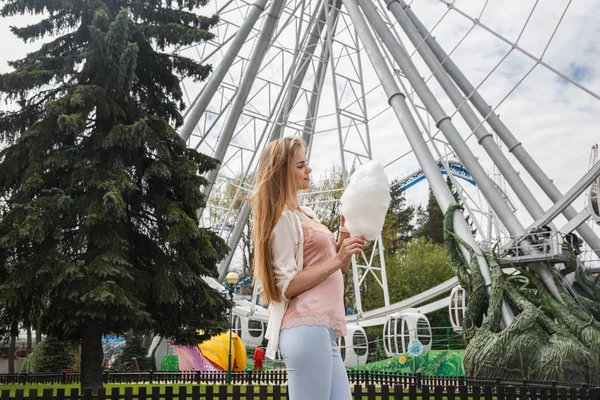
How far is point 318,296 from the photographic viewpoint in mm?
2586

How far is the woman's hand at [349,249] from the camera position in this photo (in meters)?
2.54

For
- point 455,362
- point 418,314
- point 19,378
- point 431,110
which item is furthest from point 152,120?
→ point 418,314

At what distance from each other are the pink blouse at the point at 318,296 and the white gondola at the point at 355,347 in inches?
829

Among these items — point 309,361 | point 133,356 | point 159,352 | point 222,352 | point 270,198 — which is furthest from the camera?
point 159,352

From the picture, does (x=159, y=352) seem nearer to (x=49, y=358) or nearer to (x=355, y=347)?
(x=49, y=358)

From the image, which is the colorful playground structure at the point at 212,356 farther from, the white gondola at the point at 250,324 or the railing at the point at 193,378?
the white gondola at the point at 250,324

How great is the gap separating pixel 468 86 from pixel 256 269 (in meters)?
A: 17.8

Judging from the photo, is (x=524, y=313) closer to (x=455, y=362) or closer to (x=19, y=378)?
(x=455, y=362)

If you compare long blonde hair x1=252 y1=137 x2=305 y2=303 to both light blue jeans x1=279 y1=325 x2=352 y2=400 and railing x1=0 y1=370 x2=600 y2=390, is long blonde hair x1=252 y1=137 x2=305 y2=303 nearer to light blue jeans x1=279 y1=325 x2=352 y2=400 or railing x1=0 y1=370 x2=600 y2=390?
light blue jeans x1=279 y1=325 x2=352 y2=400

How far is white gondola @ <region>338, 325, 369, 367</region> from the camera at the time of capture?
23.5m

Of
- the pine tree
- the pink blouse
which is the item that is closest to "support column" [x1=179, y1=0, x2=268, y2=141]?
the pine tree

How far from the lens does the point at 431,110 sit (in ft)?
54.3

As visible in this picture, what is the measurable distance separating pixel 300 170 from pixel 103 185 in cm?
909

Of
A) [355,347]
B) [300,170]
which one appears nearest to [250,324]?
[355,347]
